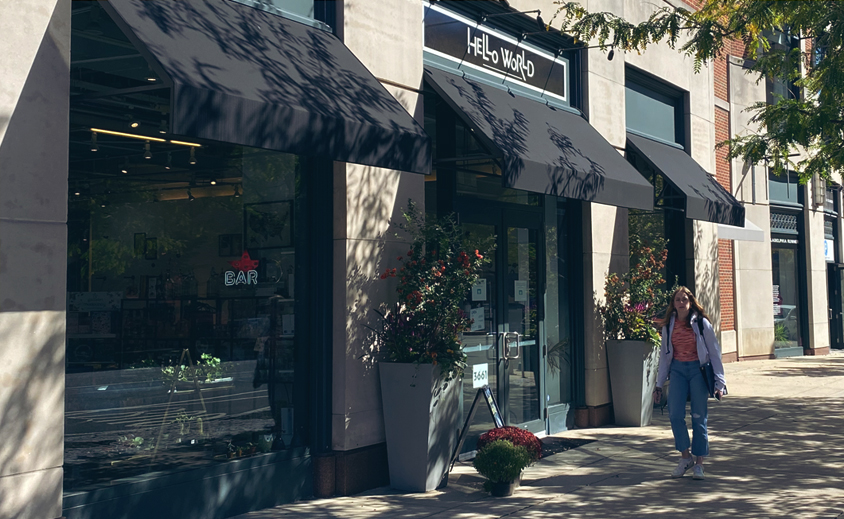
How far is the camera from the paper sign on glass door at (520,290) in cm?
1057

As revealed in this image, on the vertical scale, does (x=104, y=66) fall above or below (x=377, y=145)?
above

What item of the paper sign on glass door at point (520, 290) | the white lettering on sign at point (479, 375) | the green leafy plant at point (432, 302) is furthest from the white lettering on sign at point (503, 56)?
the white lettering on sign at point (479, 375)

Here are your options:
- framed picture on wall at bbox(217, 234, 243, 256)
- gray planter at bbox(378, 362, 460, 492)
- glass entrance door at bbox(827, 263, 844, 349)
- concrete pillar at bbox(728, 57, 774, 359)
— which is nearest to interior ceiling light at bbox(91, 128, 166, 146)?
framed picture on wall at bbox(217, 234, 243, 256)

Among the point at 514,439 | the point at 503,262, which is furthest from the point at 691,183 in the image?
the point at 514,439

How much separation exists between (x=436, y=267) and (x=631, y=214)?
6.74 meters

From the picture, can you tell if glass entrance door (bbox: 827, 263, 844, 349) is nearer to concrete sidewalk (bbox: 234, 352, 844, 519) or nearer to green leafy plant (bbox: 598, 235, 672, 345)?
concrete sidewalk (bbox: 234, 352, 844, 519)

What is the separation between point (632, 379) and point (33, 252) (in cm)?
820

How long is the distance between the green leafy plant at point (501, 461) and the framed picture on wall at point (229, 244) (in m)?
2.72

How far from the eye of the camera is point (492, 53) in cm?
1034

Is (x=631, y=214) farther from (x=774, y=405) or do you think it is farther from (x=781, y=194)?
(x=781, y=194)

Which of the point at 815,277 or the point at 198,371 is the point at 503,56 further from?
the point at 815,277

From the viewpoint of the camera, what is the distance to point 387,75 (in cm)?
851

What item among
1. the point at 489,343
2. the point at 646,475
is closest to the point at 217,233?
the point at 489,343

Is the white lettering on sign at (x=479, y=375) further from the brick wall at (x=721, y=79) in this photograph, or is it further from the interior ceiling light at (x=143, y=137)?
the brick wall at (x=721, y=79)
